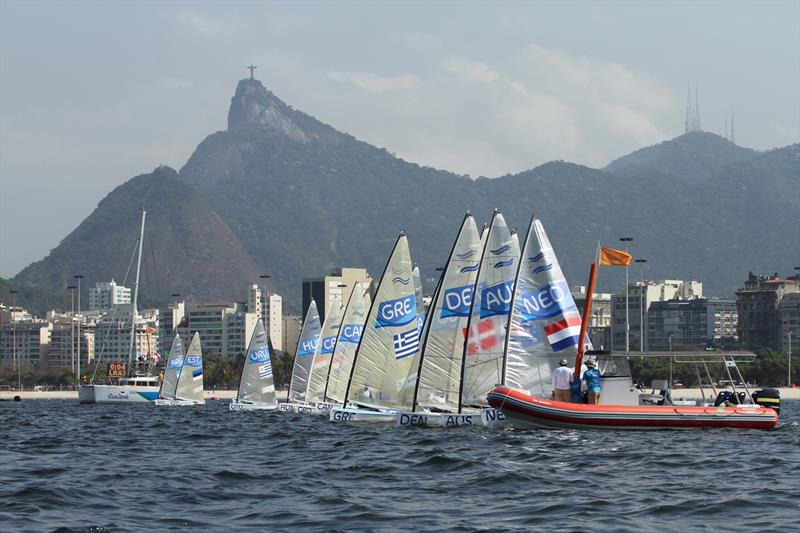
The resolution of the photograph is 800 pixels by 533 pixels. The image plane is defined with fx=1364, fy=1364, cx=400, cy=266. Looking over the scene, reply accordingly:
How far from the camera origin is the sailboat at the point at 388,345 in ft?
200

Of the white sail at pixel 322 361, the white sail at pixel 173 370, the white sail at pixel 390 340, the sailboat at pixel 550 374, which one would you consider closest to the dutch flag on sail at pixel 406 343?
the white sail at pixel 390 340

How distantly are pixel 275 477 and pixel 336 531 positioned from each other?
916 centimetres

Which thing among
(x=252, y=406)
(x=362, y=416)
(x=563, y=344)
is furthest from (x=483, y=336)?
(x=252, y=406)

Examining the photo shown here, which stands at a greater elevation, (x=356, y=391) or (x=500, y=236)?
(x=500, y=236)

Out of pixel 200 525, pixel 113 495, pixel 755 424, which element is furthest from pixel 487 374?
pixel 200 525

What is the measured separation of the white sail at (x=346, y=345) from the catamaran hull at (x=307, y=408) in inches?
27.6

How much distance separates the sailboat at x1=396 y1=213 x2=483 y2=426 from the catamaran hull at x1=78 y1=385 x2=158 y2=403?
282 feet

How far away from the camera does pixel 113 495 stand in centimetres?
Answer: 2972

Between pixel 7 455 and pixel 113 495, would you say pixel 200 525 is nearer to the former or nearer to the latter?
pixel 113 495

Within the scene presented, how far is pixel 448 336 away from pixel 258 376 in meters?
44.7

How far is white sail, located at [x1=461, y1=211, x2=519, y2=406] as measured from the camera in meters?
52.2

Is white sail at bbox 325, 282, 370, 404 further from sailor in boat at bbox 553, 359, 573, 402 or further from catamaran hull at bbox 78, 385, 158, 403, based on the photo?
catamaran hull at bbox 78, 385, 158, 403

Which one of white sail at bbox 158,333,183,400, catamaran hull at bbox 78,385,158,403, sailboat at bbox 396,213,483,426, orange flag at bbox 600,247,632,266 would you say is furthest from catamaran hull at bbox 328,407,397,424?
catamaran hull at bbox 78,385,158,403

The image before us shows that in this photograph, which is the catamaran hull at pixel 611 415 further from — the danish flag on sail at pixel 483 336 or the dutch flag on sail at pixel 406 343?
the dutch flag on sail at pixel 406 343
